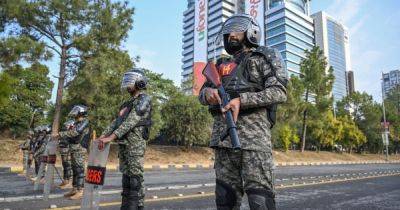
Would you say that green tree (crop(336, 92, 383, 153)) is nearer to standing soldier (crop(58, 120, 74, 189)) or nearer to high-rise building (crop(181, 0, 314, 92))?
high-rise building (crop(181, 0, 314, 92))

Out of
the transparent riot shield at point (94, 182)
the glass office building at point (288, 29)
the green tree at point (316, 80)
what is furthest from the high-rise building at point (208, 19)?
the transparent riot shield at point (94, 182)

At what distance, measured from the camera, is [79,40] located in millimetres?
22125

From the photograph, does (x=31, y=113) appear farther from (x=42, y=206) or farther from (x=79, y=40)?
(x=42, y=206)

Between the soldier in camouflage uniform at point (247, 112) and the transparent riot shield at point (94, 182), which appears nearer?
the soldier in camouflage uniform at point (247, 112)

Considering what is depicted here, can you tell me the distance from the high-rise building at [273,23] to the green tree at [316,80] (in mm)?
59425

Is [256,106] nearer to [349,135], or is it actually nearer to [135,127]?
[135,127]

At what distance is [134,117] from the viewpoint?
4.81 m

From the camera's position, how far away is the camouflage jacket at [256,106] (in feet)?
9.60

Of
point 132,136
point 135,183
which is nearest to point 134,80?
point 132,136

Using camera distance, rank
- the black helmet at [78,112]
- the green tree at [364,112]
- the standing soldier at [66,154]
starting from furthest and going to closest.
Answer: the green tree at [364,112]
the standing soldier at [66,154]
the black helmet at [78,112]

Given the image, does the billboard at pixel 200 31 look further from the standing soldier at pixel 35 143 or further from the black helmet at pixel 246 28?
the black helmet at pixel 246 28

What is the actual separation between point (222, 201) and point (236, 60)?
3.78 ft

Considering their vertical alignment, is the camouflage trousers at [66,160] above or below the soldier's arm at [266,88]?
below

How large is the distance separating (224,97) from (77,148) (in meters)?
5.80
